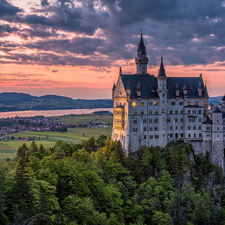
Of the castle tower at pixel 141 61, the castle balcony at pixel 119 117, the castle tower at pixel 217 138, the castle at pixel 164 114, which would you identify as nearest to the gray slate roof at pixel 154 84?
the castle at pixel 164 114

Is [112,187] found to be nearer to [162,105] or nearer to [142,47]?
[162,105]

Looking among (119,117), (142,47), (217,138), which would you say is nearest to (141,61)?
(142,47)

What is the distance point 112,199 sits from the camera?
68.4 m

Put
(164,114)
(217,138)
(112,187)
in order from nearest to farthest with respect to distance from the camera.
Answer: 1. (112,187)
2. (164,114)
3. (217,138)

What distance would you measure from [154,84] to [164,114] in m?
9.35

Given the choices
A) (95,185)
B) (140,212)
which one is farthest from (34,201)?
(140,212)

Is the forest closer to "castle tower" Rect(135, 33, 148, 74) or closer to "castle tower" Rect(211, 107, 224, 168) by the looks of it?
"castle tower" Rect(211, 107, 224, 168)

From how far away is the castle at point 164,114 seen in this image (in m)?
90.1

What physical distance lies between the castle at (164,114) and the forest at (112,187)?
11.3 feet

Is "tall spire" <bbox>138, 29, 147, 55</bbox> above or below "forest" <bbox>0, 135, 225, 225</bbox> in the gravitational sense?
above

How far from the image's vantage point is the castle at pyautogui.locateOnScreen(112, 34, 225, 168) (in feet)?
295

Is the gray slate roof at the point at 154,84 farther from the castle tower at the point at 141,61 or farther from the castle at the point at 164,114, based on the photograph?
the castle tower at the point at 141,61

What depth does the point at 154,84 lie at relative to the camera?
94.1 metres

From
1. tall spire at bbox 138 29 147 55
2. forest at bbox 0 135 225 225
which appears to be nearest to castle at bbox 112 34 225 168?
tall spire at bbox 138 29 147 55
